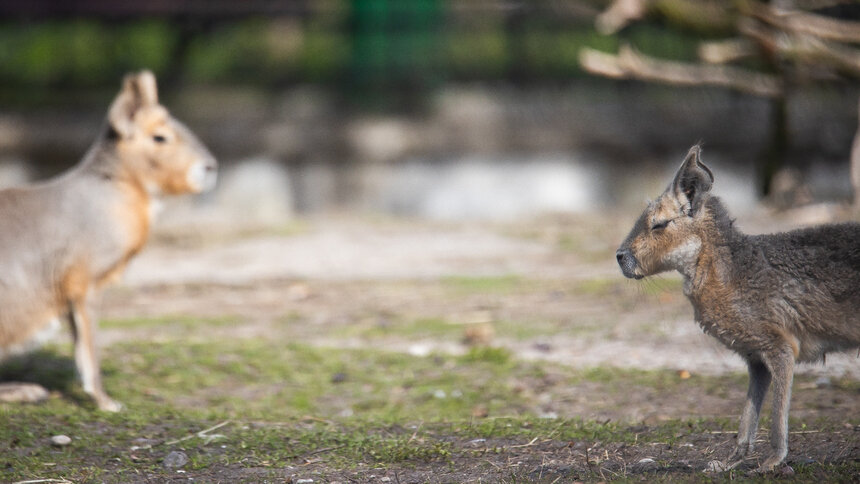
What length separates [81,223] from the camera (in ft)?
16.8

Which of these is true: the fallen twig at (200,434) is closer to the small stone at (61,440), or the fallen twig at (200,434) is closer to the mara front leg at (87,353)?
the small stone at (61,440)

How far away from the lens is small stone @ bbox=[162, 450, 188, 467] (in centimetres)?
381

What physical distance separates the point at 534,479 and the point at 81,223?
2.79 metres

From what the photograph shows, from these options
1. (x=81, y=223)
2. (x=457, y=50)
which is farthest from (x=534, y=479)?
(x=457, y=50)

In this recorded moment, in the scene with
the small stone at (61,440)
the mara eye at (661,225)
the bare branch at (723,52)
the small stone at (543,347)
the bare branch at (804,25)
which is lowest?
the small stone at (543,347)

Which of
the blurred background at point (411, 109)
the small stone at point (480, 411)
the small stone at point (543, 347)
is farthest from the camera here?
the blurred background at point (411, 109)

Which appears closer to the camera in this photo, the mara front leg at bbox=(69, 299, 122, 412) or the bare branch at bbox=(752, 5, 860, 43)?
the mara front leg at bbox=(69, 299, 122, 412)

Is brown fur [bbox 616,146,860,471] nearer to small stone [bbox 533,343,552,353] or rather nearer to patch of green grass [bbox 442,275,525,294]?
small stone [bbox 533,343,552,353]

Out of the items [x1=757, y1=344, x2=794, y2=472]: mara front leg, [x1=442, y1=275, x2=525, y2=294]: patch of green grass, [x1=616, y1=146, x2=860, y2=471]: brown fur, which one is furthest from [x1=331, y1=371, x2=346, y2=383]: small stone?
[x1=757, y1=344, x2=794, y2=472]: mara front leg

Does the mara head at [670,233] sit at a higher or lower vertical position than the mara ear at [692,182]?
lower

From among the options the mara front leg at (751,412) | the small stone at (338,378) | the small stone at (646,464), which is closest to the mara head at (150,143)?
the small stone at (338,378)

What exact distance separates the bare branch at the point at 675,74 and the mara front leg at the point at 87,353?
518 centimetres

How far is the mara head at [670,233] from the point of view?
12.0 ft

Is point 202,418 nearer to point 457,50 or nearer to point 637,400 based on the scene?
point 637,400
